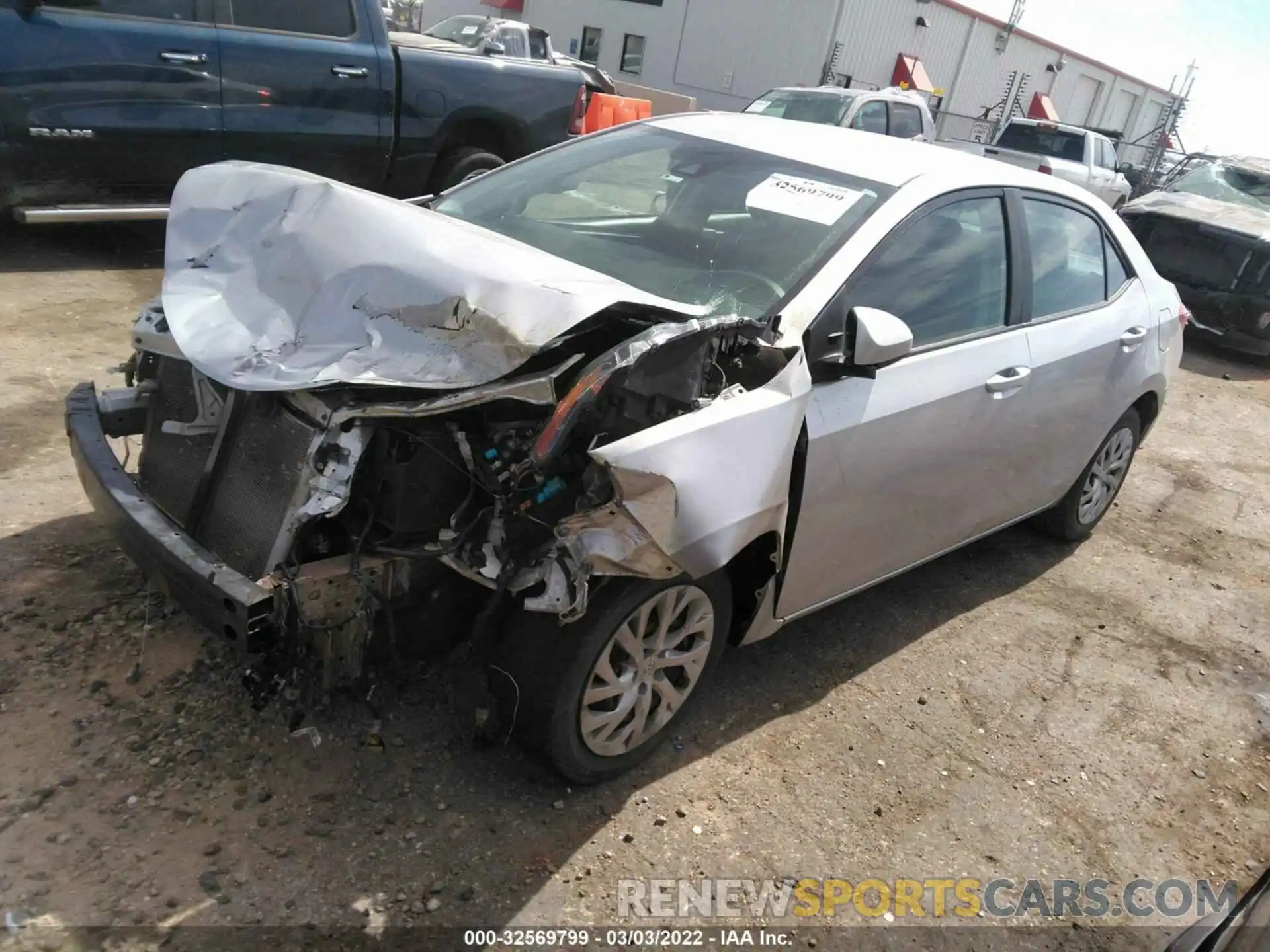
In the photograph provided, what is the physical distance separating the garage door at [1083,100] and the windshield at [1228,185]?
29.2 m

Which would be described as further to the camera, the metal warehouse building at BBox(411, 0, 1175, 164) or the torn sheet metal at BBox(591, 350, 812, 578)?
the metal warehouse building at BBox(411, 0, 1175, 164)

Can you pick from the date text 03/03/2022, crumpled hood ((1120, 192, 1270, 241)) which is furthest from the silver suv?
the date text 03/03/2022

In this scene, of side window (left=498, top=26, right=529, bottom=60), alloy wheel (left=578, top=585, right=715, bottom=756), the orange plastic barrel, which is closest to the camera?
alloy wheel (left=578, top=585, right=715, bottom=756)

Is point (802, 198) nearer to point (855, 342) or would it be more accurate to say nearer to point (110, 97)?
point (855, 342)

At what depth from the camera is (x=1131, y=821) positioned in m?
3.21

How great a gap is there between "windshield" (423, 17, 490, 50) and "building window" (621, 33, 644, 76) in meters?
14.6

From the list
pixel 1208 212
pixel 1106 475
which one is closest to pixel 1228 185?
pixel 1208 212

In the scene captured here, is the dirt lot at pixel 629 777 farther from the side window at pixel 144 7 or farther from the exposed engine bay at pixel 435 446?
the side window at pixel 144 7

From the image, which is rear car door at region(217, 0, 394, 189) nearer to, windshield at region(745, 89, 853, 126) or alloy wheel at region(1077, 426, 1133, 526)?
alloy wheel at region(1077, 426, 1133, 526)

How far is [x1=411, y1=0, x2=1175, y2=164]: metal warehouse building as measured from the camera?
2752 centimetres

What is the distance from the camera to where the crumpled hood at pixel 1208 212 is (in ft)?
32.8

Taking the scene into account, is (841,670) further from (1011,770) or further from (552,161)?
(552,161)

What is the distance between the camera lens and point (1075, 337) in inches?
158

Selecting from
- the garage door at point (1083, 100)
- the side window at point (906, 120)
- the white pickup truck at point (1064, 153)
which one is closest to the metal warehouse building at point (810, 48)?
the garage door at point (1083, 100)
